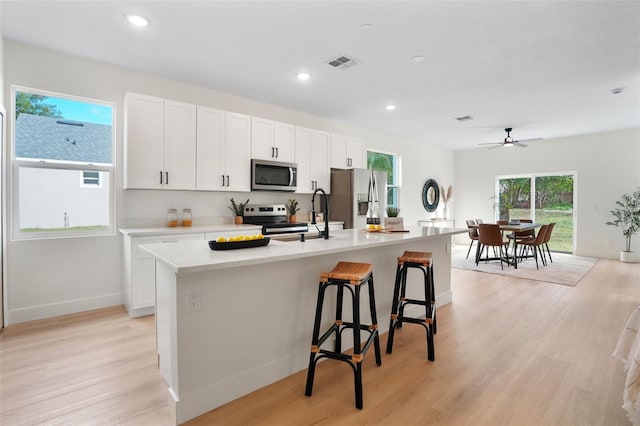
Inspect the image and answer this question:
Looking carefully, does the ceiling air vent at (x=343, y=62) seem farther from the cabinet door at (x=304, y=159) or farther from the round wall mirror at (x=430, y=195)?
the round wall mirror at (x=430, y=195)

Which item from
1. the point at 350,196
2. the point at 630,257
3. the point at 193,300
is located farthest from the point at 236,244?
the point at 630,257

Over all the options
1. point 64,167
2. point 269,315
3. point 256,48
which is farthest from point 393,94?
point 64,167

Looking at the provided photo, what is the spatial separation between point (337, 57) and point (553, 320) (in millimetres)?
3516

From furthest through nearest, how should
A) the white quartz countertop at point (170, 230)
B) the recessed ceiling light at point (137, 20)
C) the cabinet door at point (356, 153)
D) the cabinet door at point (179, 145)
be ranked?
the cabinet door at point (356, 153) < the cabinet door at point (179, 145) < the white quartz countertop at point (170, 230) < the recessed ceiling light at point (137, 20)

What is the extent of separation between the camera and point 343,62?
11.4 feet

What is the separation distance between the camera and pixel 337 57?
3363 millimetres

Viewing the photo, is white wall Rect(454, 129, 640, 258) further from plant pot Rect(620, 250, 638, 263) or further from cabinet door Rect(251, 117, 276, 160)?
cabinet door Rect(251, 117, 276, 160)

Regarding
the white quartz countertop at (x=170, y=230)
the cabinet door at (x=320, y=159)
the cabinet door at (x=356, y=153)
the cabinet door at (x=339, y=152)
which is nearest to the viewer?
the white quartz countertop at (x=170, y=230)

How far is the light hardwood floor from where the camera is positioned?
1821 mm

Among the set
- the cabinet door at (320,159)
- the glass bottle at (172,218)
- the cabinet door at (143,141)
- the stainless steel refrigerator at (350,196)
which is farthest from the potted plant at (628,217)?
the cabinet door at (143,141)

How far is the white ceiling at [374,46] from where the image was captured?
2.56m

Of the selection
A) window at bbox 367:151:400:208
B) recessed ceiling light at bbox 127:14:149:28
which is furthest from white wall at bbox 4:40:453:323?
window at bbox 367:151:400:208

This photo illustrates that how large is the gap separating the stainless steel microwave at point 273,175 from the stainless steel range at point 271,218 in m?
0.30

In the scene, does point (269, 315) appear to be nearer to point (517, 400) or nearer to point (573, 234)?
point (517, 400)
